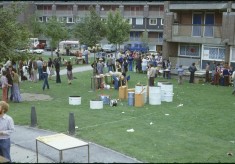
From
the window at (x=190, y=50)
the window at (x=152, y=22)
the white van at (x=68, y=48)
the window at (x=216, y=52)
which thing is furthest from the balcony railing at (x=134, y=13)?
the window at (x=216, y=52)

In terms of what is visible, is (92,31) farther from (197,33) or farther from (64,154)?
(64,154)

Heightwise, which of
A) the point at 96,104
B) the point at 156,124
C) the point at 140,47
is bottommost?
the point at 156,124

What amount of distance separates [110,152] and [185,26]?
2353cm

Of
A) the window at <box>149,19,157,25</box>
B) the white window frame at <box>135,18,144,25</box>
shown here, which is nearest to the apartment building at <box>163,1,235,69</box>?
the window at <box>149,19,157,25</box>

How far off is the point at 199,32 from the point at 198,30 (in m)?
0.21

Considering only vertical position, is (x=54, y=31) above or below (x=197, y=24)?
below

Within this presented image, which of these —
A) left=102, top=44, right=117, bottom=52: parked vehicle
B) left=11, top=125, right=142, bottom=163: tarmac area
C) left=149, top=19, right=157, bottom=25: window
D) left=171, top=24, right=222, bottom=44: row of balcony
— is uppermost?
left=149, top=19, right=157, bottom=25: window

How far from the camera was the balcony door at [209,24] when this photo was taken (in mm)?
31758

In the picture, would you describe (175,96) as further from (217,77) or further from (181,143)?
(181,143)

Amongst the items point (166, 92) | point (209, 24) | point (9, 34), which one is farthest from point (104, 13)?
point (166, 92)

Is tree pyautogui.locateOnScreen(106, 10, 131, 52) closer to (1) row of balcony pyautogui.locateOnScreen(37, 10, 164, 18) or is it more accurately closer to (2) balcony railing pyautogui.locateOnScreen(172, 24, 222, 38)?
(2) balcony railing pyautogui.locateOnScreen(172, 24, 222, 38)

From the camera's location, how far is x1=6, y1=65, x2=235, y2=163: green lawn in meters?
11.6

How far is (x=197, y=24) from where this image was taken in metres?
33.0

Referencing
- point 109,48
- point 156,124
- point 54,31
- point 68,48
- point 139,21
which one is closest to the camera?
point 156,124
